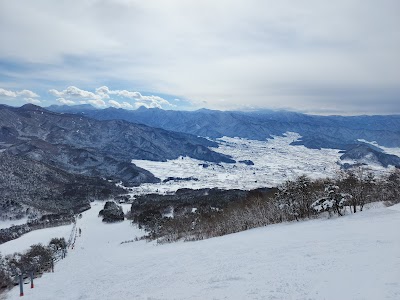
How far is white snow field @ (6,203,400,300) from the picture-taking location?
45.4ft

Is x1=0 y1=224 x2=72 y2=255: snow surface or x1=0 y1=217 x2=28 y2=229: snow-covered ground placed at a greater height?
x1=0 y1=224 x2=72 y2=255: snow surface

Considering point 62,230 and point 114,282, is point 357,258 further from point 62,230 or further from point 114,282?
point 62,230

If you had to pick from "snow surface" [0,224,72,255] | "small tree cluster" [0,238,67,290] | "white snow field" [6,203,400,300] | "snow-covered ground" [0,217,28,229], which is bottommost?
"snow-covered ground" [0,217,28,229]

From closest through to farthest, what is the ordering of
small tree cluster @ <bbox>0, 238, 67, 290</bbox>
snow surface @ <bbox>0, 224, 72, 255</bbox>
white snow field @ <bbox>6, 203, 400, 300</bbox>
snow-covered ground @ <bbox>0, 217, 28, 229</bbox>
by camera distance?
white snow field @ <bbox>6, 203, 400, 300</bbox> → small tree cluster @ <bbox>0, 238, 67, 290</bbox> → snow surface @ <bbox>0, 224, 72, 255</bbox> → snow-covered ground @ <bbox>0, 217, 28, 229</bbox>

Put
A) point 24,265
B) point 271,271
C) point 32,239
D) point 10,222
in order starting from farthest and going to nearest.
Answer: point 10,222
point 32,239
point 24,265
point 271,271

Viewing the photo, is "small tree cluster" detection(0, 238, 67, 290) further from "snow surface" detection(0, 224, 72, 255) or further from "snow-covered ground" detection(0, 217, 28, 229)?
"snow-covered ground" detection(0, 217, 28, 229)

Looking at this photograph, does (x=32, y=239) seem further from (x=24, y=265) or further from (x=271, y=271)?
(x=271, y=271)

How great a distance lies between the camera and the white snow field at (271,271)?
13.8 metres

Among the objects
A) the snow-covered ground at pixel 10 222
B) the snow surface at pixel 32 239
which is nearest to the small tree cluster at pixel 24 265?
the snow surface at pixel 32 239

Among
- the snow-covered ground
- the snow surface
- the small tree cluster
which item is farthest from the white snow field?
the snow-covered ground

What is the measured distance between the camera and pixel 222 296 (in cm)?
1495

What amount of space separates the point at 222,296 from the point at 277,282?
2.62m

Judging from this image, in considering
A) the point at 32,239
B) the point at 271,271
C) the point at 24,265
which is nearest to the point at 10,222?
the point at 32,239

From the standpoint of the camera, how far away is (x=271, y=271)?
55.4ft
